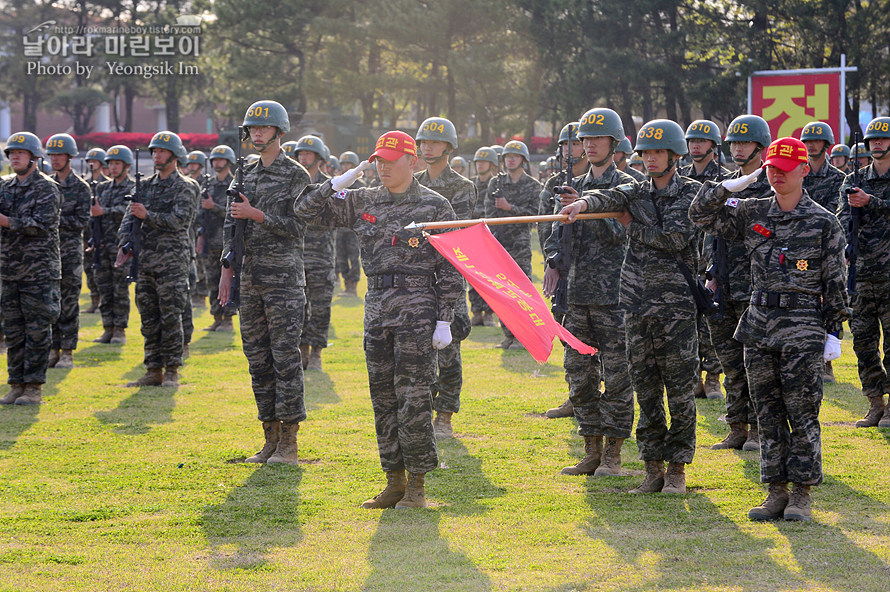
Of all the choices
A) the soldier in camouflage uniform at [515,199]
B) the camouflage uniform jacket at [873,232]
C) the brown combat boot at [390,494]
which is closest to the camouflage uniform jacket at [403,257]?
the brown combat boot at [390,494]

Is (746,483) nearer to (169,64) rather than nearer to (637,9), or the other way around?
(637,9)

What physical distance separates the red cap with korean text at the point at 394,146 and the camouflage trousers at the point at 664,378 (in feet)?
6.44

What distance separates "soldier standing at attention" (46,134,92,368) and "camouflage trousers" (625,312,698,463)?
8295mm

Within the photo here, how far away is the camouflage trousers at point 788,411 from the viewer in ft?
22.2

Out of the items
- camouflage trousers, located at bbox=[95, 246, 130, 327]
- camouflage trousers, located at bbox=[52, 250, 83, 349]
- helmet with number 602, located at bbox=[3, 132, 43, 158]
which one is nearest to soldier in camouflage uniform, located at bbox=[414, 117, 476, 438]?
helmet with number 602, located at bbox=[3, 132, 43, 158]

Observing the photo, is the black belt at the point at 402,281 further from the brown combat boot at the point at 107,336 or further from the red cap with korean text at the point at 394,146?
the brown combat boot at the point at 107,336

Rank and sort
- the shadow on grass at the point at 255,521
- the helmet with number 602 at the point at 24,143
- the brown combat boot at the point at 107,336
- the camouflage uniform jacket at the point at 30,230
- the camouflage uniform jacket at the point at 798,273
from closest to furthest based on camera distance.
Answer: the shadow on grass at the point at 255,521 → the camouflage uniform jacket at the point at 798,273 → the camouflage uniform jacket at the point at 30,230 → the helmet with number 602 at the point at 24,143 → the brown combat boot at the point at 107,336

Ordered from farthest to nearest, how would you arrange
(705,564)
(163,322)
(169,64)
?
(169,64), (163,322), (705,564)

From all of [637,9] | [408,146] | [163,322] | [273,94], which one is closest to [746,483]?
[408,146]

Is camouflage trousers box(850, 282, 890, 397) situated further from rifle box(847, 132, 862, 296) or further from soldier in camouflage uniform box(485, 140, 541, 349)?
soldier in camouflage uniform box(485, 140, 541, 349)

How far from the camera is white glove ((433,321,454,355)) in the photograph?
689 cm

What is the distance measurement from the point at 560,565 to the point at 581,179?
345 cm

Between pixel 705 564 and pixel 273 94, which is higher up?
pixel 273 94

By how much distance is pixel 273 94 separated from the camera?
4859 cm
